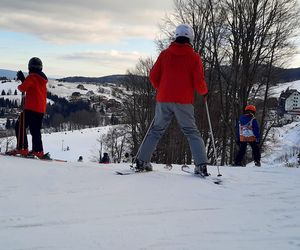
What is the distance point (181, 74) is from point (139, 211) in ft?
8.20

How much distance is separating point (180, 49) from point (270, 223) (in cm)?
290

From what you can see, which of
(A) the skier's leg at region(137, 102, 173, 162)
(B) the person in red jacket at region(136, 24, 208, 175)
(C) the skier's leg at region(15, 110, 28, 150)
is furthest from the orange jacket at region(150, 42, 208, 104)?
(C) the skier's leg at region(15, 110, 28, 150)

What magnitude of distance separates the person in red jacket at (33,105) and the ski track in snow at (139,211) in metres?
1.49

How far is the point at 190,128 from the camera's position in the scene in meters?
5.79

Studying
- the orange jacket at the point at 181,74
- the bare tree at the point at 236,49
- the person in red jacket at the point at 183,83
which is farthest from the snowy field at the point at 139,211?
the bare tree at the point at 236,49

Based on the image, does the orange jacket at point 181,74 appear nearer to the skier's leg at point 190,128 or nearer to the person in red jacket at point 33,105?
the skier's leg at point 190,128

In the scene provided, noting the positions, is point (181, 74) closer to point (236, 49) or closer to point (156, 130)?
point (156, 130)

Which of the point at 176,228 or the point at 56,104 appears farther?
the point at 56,104

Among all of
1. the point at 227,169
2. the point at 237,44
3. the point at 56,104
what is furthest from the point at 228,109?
the point at 56,104

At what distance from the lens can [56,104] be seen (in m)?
155

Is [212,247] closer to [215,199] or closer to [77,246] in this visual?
[77,246]

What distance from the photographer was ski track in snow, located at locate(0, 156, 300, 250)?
3.15 meters

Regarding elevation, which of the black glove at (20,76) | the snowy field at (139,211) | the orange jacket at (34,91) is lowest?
the snowy field at (139,211)

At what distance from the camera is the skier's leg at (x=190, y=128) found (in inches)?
228
